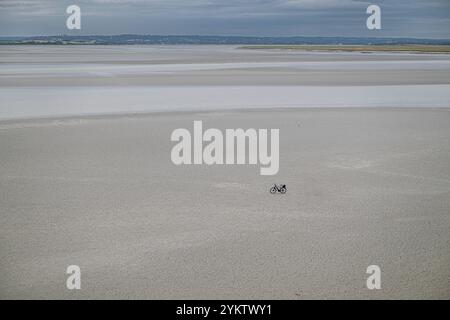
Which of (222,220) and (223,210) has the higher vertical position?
(223,210)

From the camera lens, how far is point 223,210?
8.07 m

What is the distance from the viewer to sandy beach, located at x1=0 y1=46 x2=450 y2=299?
5824mm

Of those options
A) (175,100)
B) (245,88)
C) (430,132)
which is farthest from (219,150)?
(245,88)

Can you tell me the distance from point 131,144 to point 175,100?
8579 millimetres

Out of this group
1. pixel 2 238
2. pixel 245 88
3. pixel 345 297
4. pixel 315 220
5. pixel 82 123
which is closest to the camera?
pixel 345 297

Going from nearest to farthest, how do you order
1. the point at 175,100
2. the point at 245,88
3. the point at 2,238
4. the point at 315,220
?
the point at 2,238
the point at 315,220
the point at 175,100
the point at 245,88

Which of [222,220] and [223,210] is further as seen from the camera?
[223,210]

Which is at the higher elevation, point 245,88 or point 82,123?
point 245,88

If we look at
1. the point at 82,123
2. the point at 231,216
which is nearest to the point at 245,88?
the point at 82,123

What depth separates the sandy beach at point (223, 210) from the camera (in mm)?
5824

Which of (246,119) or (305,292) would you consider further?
(246,119)

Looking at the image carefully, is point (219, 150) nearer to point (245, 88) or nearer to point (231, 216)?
point (231, 216)

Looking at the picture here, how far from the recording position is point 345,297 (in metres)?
5.49
